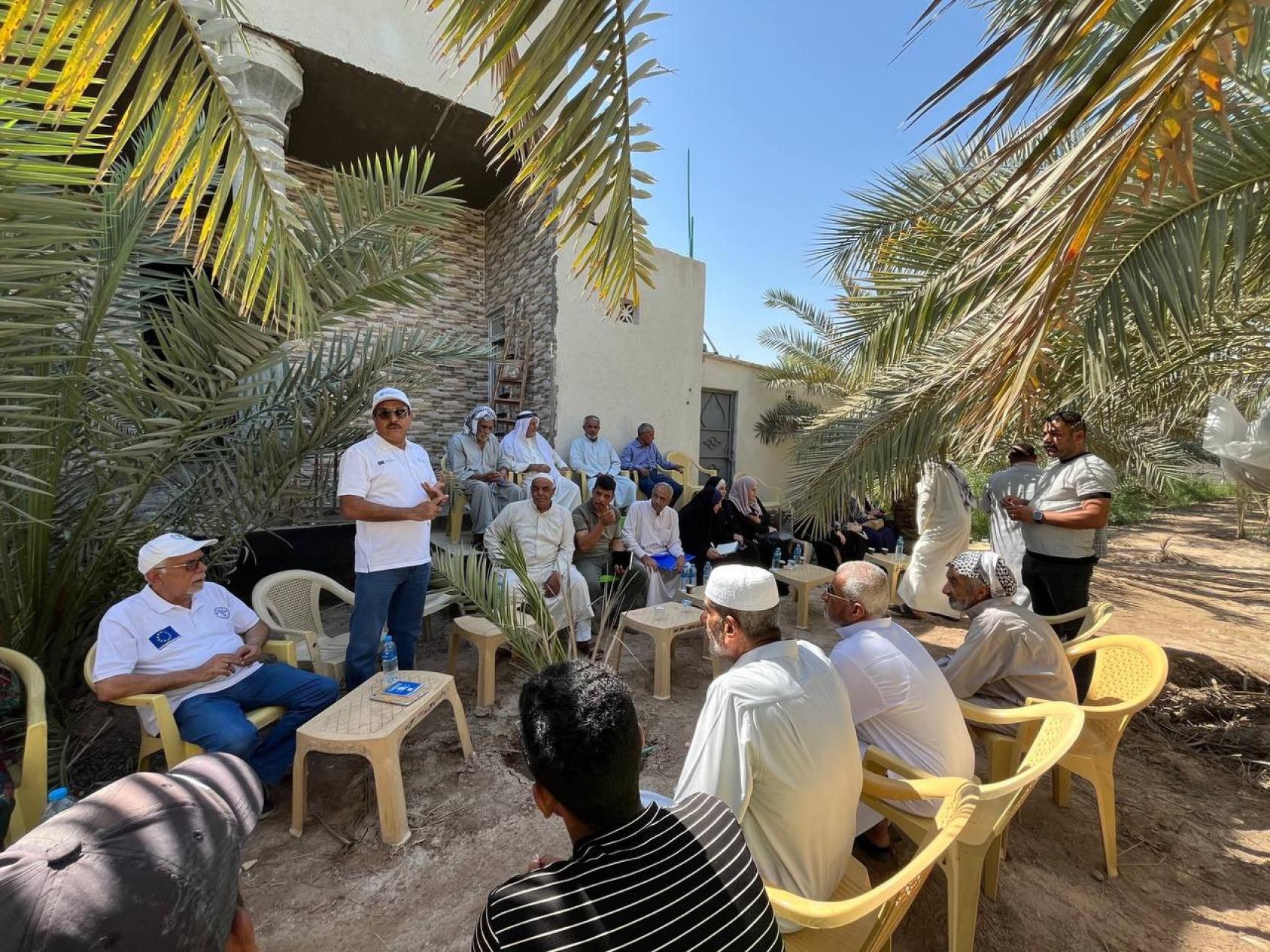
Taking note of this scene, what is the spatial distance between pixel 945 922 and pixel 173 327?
422cm

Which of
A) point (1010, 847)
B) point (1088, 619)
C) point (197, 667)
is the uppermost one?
point (1088, 619)

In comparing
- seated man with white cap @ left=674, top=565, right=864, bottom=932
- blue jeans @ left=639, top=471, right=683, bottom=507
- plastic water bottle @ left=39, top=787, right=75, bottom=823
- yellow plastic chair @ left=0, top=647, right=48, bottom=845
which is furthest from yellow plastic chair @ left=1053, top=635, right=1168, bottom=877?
blue jeans @ left=639, top=471, right=683, bottom=507

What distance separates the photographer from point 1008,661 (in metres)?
2.33

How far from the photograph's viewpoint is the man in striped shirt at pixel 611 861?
0.89 metres

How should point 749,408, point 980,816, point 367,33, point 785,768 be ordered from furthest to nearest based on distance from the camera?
point 749,408 < point 367,33 < point 980,816 < point 785,768

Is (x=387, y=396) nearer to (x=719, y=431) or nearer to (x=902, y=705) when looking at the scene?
(x=902, y=705)

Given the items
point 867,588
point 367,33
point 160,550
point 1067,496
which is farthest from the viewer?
point 367,33

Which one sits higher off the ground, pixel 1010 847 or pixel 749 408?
pixel 749 408

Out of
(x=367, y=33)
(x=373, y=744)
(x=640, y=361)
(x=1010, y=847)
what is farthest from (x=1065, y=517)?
(x=367, y=33)

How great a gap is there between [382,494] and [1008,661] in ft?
10.5

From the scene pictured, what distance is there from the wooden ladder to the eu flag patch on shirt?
5275mm

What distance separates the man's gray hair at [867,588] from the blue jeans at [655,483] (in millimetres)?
5097

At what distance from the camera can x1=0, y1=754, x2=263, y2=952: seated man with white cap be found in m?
0.83

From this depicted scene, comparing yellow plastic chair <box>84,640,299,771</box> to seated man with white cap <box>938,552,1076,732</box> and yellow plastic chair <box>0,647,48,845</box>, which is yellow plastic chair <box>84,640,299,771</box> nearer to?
yellow plastic chair <box>0,647,48,845</box>
